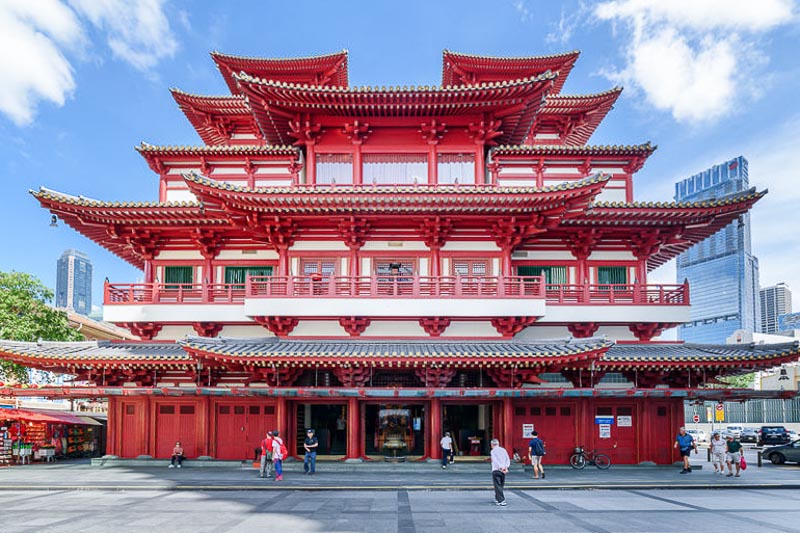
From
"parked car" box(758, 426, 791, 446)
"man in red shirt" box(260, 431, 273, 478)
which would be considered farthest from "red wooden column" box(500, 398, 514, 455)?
"parked car" box(758, 426, 791, 446)

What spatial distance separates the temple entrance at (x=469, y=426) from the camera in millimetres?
25438

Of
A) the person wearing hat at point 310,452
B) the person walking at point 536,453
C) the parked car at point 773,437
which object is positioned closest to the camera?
the person walking at point 536,453

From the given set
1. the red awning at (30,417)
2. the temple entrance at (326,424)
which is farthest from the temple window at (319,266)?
Answer: the red awning at (30,417)

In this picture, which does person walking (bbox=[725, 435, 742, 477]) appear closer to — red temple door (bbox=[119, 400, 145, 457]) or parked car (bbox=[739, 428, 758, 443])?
red temple door (bbox=[119, 400, 145, 457])

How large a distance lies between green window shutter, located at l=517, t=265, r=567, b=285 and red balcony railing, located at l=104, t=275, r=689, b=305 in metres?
0.61

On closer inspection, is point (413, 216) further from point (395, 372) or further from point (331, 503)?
point (331, 503)

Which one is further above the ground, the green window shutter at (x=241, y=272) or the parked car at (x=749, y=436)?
the green window shutter at (x=241, y=272)

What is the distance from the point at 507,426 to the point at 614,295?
7944 millimetres

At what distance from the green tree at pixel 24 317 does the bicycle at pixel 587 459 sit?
31.1m

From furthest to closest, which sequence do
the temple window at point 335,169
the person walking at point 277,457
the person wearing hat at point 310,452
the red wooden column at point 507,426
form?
the temple window at point 335,169 < the red wooden column at point 507,426 < the person wearing hat at point 310,452 < the person walking at point 277,457

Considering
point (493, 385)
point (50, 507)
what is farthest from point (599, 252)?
point (50, 507)

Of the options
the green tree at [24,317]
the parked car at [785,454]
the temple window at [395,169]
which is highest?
the temple window at [395,169]

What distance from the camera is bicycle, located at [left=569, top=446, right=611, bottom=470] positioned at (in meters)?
24.3

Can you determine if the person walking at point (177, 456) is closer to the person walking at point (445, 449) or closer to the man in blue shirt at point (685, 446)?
the person walking at point (445, 449)
